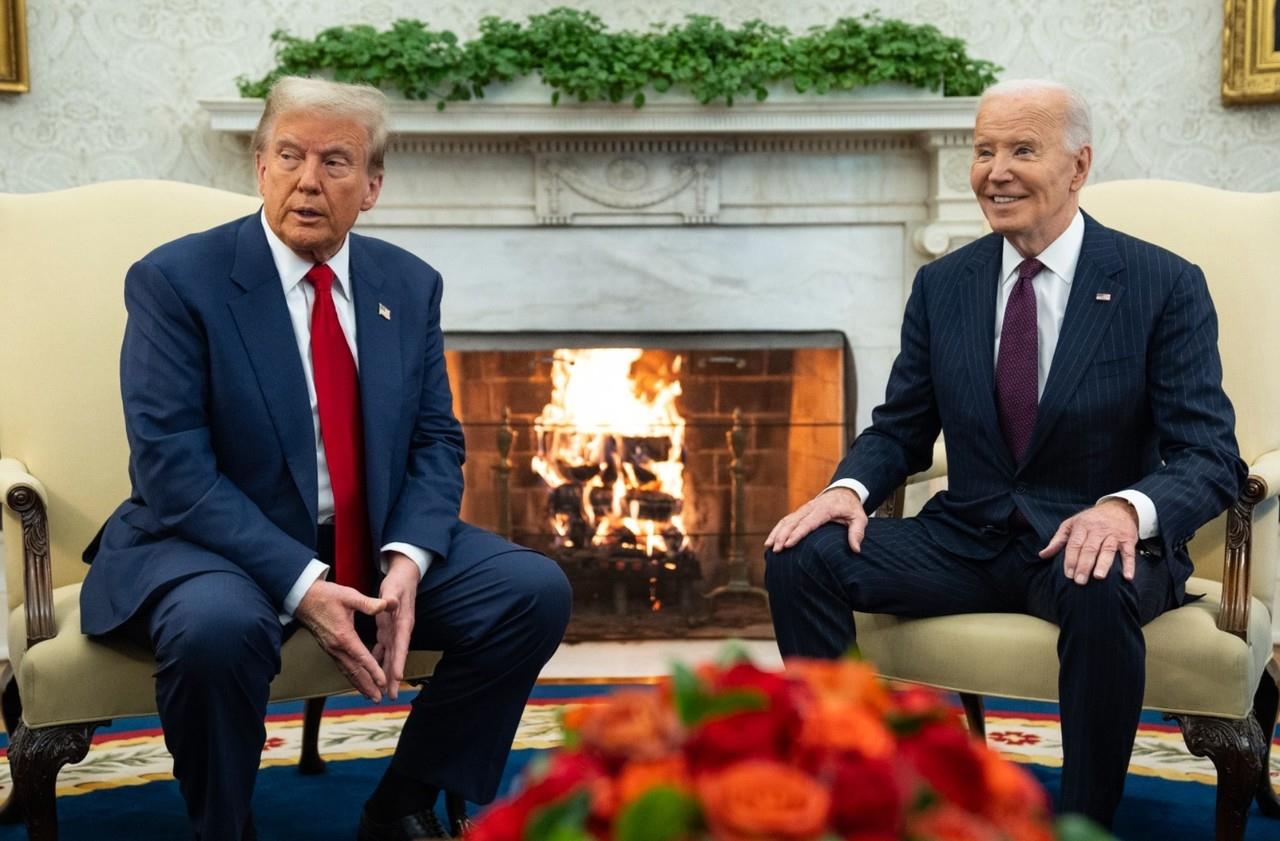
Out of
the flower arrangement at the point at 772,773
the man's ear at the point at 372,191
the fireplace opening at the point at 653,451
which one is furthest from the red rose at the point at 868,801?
the fireplace opening at the point at 653,451

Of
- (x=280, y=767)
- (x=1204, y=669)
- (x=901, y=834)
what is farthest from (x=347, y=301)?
(x=901, y=834)

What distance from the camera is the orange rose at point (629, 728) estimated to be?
3.29 ft

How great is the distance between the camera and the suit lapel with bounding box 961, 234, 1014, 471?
242cm

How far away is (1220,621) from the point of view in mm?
2182

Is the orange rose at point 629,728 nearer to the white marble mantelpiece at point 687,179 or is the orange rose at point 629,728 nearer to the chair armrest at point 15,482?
the chair armrest at point 15,482

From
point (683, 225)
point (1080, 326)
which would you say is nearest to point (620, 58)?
point (683, 225)

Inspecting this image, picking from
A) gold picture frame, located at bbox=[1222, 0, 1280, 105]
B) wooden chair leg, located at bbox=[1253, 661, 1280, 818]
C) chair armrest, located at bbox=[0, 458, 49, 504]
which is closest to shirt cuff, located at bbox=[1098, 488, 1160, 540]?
wooden chair leg, located at bbox=[1253, 661, 1280, 818]

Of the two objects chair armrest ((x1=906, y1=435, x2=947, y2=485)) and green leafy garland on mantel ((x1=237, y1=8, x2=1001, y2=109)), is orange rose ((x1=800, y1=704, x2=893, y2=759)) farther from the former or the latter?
green leafy garland on mantel ((x1=237, y1=8, x2=1001, y2=109))

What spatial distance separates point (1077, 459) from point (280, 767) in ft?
5.67

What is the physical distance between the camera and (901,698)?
109cm

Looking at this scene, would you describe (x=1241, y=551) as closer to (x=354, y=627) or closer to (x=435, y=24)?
(x=354, y=627)

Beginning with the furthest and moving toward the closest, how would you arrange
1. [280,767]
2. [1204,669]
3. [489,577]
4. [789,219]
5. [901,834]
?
[789,219] → [280,767] → [489,577] → [1204,669] → [901,834]

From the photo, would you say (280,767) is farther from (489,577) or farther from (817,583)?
(817,583)

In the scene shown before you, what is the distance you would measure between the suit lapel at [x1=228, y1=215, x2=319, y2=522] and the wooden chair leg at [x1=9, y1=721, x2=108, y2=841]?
477mm
